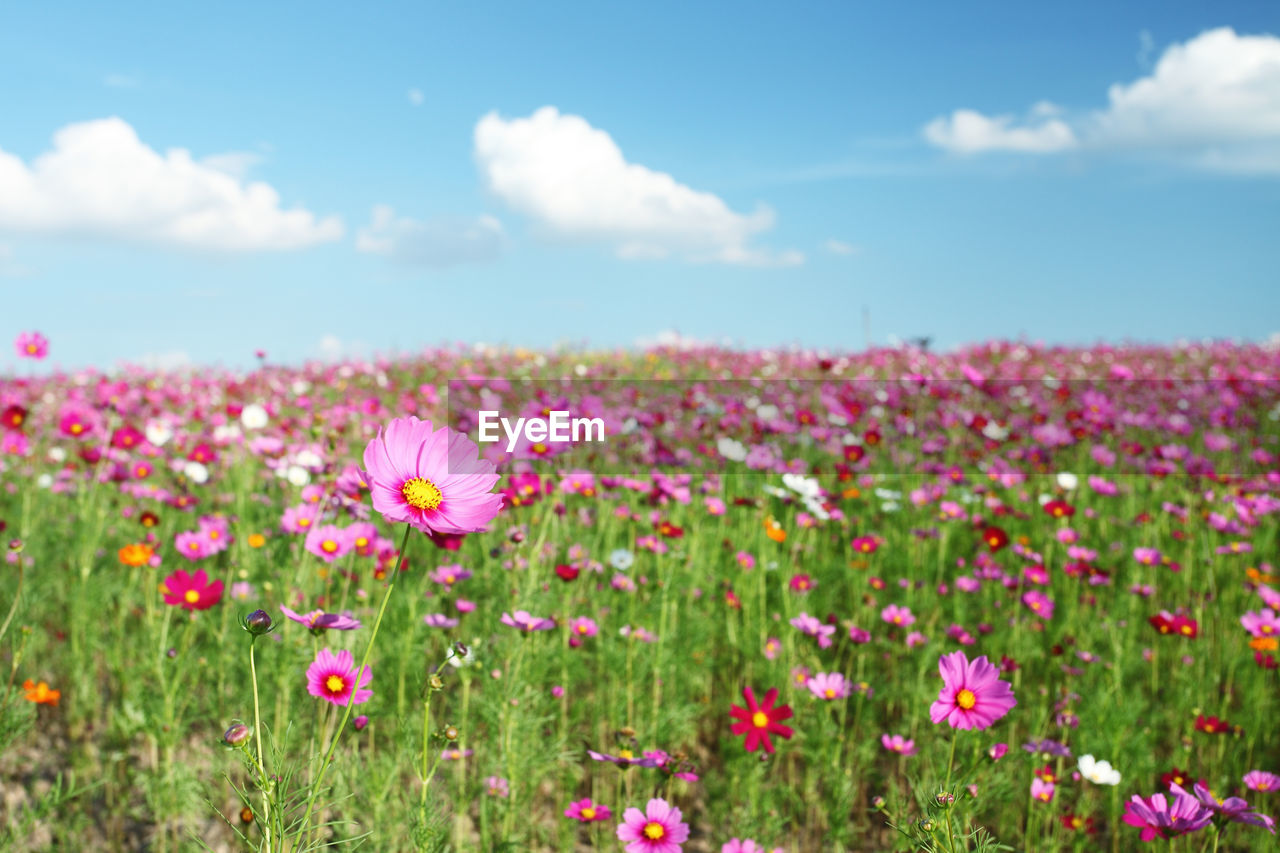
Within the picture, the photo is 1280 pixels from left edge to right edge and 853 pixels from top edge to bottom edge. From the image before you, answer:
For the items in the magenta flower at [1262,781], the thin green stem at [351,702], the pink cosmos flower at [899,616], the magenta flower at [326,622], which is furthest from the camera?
the pink cosmos flower at [899,616]

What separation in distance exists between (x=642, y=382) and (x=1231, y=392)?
216 inches

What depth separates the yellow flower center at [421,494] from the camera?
1.07 meters

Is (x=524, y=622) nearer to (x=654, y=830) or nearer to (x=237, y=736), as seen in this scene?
(x=654, y=830)

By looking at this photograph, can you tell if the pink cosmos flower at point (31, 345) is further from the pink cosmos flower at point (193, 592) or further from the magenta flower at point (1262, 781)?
the magenta flower at point (1262, 781)

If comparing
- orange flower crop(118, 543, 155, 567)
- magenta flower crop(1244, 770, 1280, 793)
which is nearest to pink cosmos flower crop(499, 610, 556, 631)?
orange flower crop(118, 543, 155, 567)

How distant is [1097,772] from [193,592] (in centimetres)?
232

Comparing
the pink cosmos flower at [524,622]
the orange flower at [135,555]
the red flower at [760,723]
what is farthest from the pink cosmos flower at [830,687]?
the orange flower at [135,555]

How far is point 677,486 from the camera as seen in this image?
12.5 ft

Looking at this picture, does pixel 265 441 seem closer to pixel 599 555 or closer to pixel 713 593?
pixel 599 555

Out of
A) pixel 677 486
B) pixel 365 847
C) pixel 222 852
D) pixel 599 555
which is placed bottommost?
pixel 222 852

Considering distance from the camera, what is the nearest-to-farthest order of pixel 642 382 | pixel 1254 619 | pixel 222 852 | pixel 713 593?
pixel 222 852, pixel 1254 619, pixel 713 593, pixel 642 382

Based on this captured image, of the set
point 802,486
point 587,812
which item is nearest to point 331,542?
point 587,812

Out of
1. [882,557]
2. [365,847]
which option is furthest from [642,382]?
[365,847]

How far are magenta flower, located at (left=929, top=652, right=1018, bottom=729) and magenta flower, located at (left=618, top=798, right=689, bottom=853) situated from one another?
0.63 metres
